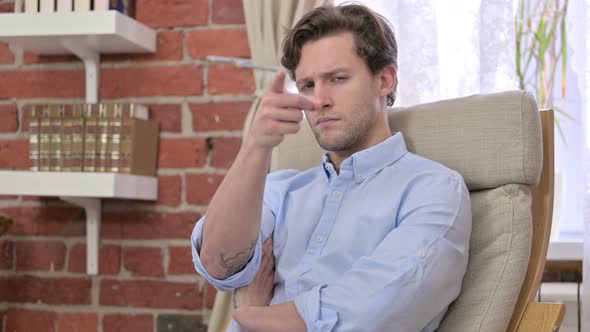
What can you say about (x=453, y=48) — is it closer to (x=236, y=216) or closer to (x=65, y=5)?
(x=236, y=216)

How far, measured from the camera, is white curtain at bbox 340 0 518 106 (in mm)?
1935

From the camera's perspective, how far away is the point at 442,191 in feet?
4.21

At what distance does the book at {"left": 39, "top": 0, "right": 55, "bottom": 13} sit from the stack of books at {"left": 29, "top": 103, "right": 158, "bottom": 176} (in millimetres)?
257

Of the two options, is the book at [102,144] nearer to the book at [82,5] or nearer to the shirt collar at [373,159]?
the book at [82,5]

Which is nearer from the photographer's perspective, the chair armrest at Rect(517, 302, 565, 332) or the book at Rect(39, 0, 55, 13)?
the chair armrest at Rect(517, 302, 565, 332)

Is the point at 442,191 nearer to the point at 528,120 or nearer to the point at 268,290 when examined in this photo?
the point at 528,120

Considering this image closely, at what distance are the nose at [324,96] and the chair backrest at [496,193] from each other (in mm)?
217

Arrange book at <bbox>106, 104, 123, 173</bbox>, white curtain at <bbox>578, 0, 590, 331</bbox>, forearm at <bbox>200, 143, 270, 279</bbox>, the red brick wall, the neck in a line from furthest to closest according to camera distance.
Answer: the red brick wall
book at <bbox>106, 104, 123, 173</bbox>
white curtain at <bbox>578, 0, 590, 331</bbox>
the neck
forearm at <bbox>200, 143, 270, 279</bbox>

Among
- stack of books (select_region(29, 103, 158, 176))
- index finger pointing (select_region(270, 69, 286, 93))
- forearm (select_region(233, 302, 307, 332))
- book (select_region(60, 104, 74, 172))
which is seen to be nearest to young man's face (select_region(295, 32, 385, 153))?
index finger pointing (select_region(270, 69, 286, 93))

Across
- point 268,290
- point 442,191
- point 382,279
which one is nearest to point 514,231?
point 442,191

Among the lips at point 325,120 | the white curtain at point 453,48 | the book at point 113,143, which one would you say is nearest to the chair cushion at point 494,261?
the lips at point 325,120

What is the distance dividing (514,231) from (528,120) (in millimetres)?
200

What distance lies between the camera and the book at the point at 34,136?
82.7 inches

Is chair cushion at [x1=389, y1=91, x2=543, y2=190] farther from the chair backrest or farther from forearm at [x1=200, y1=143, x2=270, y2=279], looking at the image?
forearm at [x1=200, y1=143, x2=270, y2=279]
